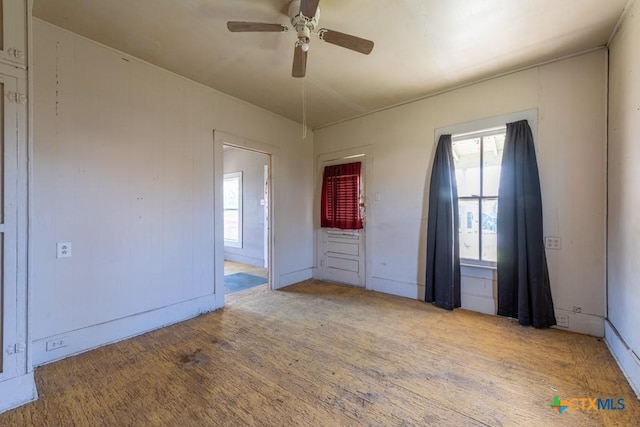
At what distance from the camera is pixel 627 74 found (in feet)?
6.91

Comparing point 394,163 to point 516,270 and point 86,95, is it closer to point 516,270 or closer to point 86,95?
point 516,270

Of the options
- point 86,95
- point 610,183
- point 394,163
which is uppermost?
point 86,95

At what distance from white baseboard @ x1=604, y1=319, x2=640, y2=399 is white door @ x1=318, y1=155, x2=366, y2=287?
104 inches

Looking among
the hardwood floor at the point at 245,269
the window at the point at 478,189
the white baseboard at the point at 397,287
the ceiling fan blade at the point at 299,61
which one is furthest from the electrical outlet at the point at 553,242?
the hardwood floor at the point at 245,269

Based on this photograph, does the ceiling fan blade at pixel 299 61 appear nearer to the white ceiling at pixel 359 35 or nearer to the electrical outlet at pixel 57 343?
the white ceiling at pixel 359 35

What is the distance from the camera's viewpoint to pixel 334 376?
2043 millimetres

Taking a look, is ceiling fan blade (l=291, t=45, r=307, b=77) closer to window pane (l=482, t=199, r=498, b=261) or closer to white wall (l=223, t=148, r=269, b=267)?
window pane (l=482, t=199, r=498, b=261)

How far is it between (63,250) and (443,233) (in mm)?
3845

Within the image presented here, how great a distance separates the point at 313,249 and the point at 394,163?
2.10m

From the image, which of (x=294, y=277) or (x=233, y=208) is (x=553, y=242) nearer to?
(x=294, y=277)

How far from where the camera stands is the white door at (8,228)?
66.6 inches

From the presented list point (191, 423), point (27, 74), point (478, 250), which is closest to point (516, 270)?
point (478, 250)

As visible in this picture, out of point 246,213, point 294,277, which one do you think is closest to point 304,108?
point 294,277

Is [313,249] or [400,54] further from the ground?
[400,54]
